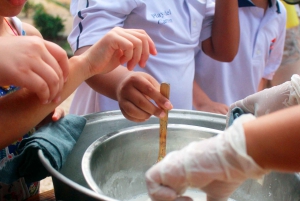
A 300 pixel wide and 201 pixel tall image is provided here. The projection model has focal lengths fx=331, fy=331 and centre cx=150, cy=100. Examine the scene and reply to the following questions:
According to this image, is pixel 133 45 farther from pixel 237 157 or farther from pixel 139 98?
pixel 237 157

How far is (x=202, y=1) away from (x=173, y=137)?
0.40m

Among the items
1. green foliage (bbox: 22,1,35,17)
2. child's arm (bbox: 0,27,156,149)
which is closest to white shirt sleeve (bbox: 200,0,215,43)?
child's arm (bbox: 0,27,156,149)

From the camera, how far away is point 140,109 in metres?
0.57

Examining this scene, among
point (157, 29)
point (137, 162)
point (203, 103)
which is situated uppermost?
point (157, 29)

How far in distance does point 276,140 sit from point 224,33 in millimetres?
651

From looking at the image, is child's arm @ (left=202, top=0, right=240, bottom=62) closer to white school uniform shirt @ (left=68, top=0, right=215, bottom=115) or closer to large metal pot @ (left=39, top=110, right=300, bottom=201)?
white school uniform shirt @ (left=68, top=0, right=215, bottom=115)

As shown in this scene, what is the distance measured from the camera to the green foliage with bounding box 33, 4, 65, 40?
313 cm

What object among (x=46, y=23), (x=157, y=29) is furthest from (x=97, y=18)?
(x=46, y=23)

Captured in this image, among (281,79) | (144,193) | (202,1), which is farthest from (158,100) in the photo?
(281,79)

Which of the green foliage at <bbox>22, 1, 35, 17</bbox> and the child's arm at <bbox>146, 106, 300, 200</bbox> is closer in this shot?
the child's arm at <bbox>146, 106, 300, 200</bbox>

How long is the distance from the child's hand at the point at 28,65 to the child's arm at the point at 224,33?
→ 23.0 inches

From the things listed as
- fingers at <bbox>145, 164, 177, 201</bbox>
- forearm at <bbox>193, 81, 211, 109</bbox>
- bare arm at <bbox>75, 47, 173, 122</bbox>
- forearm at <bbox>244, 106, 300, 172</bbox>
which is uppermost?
forearm at <bbox>244, 106, 300, 172</bbox>

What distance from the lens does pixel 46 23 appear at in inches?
124

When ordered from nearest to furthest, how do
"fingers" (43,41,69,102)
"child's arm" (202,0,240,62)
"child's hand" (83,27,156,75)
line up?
"fingers" (43,41,69,102)
"child's hand" (83,27,156,75)
"child's arm" (202,0,240,62)
